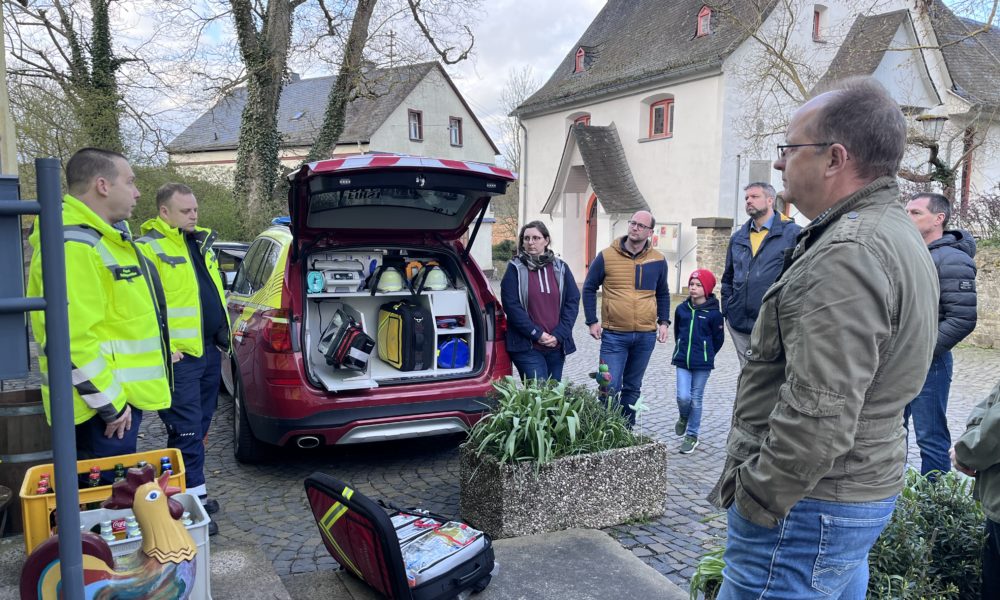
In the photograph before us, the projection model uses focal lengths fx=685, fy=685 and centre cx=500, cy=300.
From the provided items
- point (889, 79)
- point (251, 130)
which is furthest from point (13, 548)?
point (889, 79)

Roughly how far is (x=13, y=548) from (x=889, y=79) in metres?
22.2

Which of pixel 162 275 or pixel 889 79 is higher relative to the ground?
pixel 889 79

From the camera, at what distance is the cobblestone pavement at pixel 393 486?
3.62m

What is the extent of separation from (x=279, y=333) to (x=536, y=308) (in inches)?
69.8

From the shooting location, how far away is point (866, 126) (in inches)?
65.0

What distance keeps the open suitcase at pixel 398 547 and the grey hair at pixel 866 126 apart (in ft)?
6.77

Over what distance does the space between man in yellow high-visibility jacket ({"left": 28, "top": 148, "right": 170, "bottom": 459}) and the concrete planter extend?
1616 mm

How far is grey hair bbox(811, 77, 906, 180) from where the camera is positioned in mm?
1645

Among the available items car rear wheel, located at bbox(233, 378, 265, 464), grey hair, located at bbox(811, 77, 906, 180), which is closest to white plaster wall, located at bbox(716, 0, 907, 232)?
car rear wheel, located at bbox(233, 378, 265, 464)

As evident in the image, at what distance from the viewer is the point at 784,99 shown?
18.3 metres

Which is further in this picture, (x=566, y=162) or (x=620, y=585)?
(x=566, y=162)

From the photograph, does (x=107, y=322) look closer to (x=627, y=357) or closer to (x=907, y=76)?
(x=627, y=357)

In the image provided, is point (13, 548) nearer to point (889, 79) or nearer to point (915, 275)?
point (915, 275)

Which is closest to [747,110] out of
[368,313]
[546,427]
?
[368,313]
